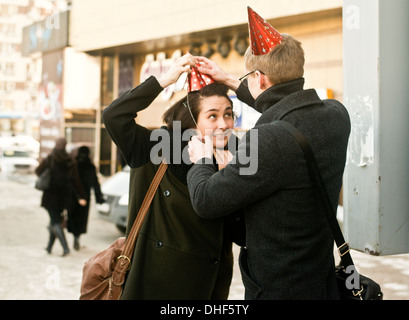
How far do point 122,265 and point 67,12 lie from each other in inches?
740

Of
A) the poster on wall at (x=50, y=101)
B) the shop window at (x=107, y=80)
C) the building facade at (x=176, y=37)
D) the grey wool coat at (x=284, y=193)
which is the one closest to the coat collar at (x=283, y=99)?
the grey wool coat at (x=284, y=193)

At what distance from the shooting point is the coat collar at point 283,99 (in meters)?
1.67

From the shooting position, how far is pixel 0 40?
53031 mm

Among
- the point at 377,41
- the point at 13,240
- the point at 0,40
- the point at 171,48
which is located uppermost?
the point at 0,40

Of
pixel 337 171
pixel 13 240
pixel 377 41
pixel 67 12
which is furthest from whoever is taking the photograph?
pixel 67 12

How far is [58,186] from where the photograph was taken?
7027mm

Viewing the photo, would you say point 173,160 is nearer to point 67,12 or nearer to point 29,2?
point 67,12

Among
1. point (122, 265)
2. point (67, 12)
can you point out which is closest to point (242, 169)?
point (122, 265)

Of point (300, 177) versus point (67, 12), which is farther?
point (67, 12)

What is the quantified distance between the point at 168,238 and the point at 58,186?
5352mm

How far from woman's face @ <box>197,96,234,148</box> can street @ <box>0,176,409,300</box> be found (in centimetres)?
321

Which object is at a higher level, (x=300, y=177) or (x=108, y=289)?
(x=300, y=177)

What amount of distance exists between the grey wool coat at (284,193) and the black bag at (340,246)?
0.02 metres

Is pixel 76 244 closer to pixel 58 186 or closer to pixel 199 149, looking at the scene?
pixel 58 186
